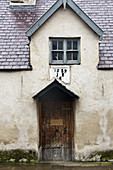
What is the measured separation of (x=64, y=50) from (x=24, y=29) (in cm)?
296

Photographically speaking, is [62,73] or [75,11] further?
[62,73]

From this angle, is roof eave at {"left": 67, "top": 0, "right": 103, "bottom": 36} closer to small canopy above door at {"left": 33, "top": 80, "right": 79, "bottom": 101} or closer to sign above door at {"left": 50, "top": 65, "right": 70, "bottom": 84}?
sign above door at {"left": 50, "top": 65, "right": 70, "bottom": 84}

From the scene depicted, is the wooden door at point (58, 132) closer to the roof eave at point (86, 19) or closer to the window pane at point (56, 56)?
the window pane at point (56, 56)

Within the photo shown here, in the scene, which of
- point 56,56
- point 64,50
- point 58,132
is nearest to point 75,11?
point 64,50

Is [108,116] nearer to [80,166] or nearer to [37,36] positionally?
[80,166]

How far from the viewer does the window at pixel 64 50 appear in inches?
364

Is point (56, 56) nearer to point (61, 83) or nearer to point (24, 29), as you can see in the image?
point (61, 83)

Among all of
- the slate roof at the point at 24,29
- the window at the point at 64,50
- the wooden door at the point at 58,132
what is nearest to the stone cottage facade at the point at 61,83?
the window at the point at 64,50

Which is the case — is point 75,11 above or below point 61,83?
above

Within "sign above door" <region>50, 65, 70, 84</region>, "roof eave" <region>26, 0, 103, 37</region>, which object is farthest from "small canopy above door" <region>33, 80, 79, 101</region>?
"roof eave" <region>26, 0, 103, 37</region>

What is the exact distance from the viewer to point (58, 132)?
9.72 m

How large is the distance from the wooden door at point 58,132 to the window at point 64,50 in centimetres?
201

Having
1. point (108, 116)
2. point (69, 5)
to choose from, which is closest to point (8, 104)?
point (108, 116)

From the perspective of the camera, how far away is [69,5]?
894 cm
